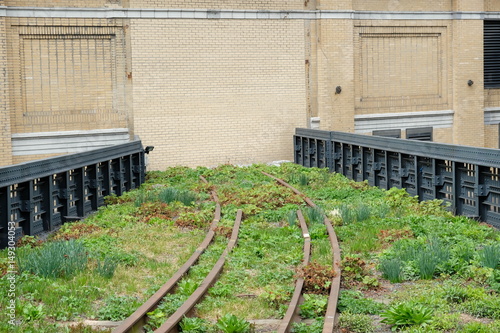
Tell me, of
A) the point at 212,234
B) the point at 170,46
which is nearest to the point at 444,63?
the point at 170,46

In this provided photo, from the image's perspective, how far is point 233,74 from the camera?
24281 millimetres

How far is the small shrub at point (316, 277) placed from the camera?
7.82 m

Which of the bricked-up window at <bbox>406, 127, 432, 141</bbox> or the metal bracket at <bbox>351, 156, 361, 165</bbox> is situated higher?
the bricked-up window at <bbox>406, 127, 432, 141</bbox>

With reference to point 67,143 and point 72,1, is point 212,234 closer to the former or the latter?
point 67,143

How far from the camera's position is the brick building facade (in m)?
22.1

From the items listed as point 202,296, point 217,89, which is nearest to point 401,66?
point 217,89

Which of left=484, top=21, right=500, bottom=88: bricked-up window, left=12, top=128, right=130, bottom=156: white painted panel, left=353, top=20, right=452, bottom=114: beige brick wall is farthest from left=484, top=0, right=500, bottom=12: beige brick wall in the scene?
left=12, top=128, right=130, bottom=156: white painted panel

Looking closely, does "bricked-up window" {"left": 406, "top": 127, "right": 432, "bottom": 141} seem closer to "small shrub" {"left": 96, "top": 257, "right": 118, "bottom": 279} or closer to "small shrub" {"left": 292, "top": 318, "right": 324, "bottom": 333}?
"small shrub" {"left": 96, "top": 257, "right": 118, "bottom": 279}

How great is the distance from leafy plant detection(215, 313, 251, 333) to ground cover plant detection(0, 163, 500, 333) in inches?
0.4

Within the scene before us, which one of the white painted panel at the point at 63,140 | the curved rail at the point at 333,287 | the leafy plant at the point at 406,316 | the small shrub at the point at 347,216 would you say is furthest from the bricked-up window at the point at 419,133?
the leafy plant at the point at 406,316

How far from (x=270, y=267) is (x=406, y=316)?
2770 millimetres

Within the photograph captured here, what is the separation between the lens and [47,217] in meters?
12.4

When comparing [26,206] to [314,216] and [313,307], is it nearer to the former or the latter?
[314,216]

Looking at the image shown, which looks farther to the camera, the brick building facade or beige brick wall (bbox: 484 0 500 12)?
beige brick wall (bbox: 484 0 500 12)
